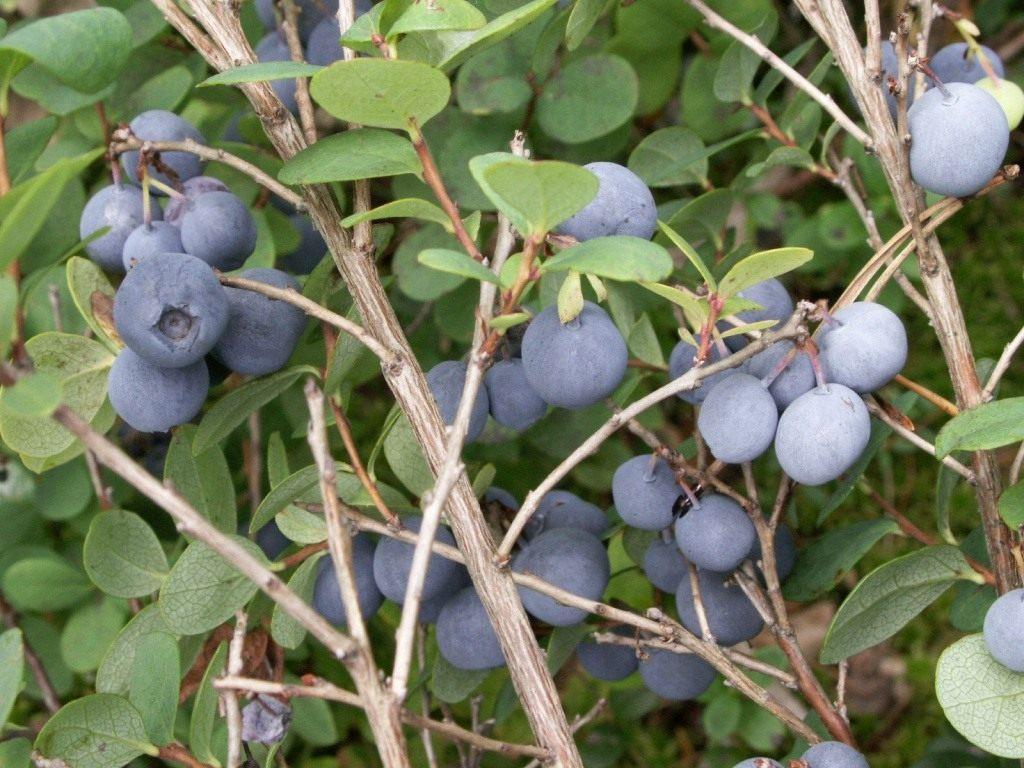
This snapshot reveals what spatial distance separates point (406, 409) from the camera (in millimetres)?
988

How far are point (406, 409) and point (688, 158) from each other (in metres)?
0.53

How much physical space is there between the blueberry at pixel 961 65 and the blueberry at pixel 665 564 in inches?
23.4

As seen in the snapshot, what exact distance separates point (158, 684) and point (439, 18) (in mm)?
668

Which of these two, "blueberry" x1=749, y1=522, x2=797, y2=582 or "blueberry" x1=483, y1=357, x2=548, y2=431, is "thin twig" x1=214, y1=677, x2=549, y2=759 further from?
"blueberry" x1=749, y1=522, x2=797, y2=582

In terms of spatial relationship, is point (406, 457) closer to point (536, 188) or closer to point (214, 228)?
point (214, 228)

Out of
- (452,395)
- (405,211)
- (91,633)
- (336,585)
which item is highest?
(405,211)

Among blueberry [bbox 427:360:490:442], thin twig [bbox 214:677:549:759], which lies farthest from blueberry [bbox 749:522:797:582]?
thin twig [bbox 214:677:549:759]

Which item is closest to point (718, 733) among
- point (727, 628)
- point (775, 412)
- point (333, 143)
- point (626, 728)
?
point (626, 728)

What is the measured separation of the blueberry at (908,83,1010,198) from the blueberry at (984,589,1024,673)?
1.20 ft

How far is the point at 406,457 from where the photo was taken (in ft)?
3.87

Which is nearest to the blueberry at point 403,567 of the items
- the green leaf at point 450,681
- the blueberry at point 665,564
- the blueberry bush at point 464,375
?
the blueberry bush at point 464,375

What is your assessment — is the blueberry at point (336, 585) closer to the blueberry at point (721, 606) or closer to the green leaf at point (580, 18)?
the blueberry at point (721, 606)

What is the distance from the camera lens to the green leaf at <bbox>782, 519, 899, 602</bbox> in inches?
43.9

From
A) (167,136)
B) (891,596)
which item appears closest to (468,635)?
(891,596)
